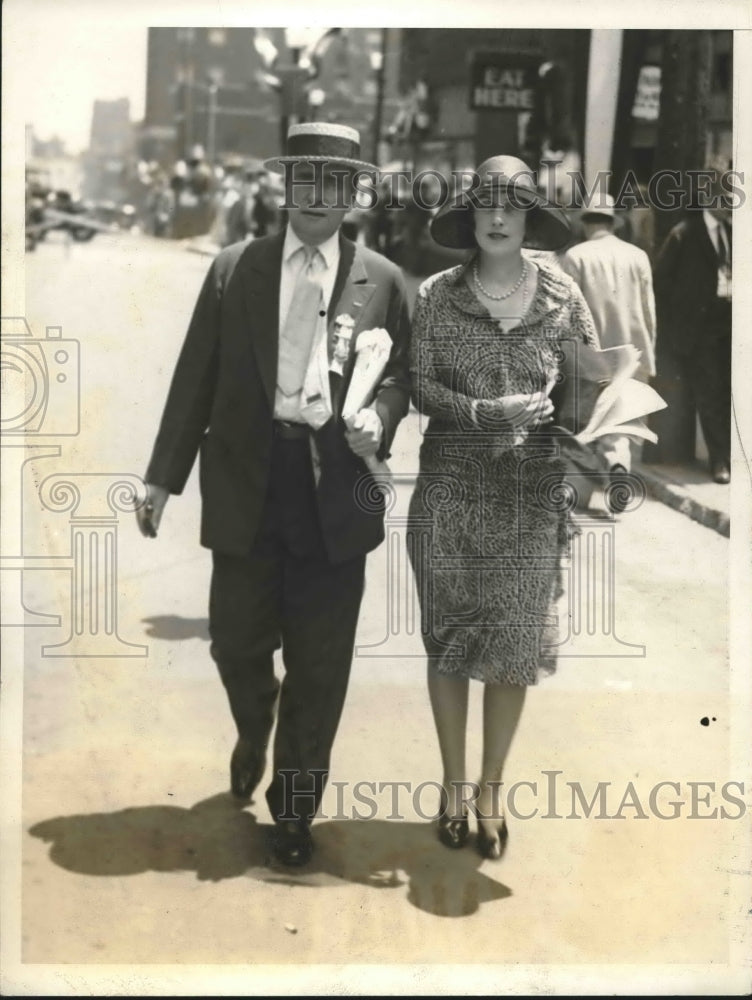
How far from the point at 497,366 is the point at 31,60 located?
1808mm

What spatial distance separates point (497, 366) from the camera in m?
3.88

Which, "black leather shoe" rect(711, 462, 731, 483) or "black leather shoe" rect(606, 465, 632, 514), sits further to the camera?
"black leather shoe" rect(711, 462, 731, 483)

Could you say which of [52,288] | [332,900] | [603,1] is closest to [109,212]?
[52,288]

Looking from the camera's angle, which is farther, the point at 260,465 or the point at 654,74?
the point at 654,74

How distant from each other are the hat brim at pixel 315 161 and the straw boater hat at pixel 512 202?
0.30 m

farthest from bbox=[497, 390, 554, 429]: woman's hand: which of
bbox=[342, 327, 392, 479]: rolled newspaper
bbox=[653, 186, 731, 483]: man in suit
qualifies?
bbox=[653, 186, 731, 483]: man in suit

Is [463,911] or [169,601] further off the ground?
[169,601]

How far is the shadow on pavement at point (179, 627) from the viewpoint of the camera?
4020 millimetres

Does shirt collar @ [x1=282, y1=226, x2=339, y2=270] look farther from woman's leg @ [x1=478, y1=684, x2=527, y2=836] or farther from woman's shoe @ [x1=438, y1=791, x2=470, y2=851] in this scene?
woman's shoe @ [x1=438, y1=791, x2=470, y2=851]

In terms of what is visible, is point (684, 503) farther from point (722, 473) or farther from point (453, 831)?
point (453, 831)

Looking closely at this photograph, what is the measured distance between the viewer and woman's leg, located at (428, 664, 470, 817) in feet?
13.3

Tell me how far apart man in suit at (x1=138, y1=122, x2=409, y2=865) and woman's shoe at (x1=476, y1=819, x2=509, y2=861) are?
0.76 m

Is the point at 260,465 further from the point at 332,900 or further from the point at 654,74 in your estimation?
the point at 654,74

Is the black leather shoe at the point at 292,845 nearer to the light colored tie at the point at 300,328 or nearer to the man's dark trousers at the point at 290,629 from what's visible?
the man's dark trousers at the point at 290,629
